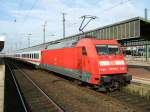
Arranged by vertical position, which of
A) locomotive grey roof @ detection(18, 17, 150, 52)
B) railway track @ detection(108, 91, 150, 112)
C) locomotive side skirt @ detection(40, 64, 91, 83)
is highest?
locomotive grey roof @ detection(18, 17, 150, 52)

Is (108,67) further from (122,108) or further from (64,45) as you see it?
(64,45)

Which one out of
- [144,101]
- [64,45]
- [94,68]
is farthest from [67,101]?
[64,45]

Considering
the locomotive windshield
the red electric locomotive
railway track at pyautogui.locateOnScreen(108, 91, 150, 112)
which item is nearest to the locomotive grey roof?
the red electric locomotive

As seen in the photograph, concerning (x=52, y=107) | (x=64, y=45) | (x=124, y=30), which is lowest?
(x=52, y=107)

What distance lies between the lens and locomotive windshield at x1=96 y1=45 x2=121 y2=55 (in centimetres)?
1468

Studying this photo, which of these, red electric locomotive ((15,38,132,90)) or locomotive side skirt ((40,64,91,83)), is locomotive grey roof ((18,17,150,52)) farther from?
red electric locomotive ((15,38,132,90))

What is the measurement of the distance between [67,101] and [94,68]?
2.38m

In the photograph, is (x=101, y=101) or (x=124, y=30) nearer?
(x=101, y=101)

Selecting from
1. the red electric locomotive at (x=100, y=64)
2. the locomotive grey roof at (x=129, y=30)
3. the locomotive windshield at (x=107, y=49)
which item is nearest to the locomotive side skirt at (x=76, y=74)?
the red electric locomotive at (x=100, y=64)

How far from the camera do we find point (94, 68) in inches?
551

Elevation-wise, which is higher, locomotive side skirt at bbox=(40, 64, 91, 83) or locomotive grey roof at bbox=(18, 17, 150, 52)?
locomotive grey roof at bbox=(18, 17, 150, 52)

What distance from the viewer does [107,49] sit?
1494 centimetres

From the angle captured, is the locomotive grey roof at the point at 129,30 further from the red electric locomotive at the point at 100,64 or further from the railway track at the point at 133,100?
the railway track at the point at 133,100

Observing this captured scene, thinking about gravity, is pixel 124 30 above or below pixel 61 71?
above
